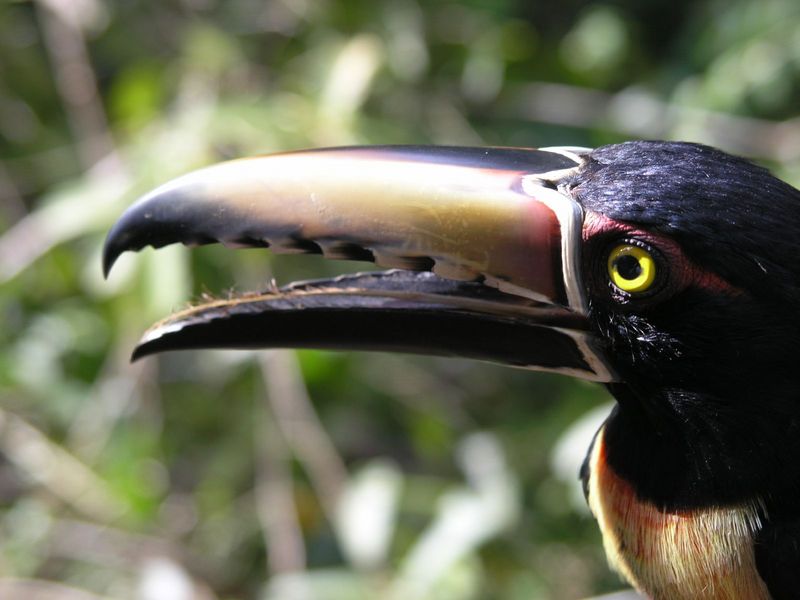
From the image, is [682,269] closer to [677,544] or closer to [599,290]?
[599,290]

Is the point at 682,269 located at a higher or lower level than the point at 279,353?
higher

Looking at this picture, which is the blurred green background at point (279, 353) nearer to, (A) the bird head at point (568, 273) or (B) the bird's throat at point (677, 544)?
(B) the bird's throat at point (677, 544)

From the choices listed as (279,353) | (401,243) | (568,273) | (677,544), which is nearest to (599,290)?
(568,273)

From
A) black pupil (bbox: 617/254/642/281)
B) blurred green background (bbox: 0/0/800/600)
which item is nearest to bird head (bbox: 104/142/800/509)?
black pupil (bbox: 617/254/642/281)

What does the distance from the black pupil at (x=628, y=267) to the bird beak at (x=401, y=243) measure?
0.17 feet

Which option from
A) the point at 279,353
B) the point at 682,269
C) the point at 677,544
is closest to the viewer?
the point at 682,269

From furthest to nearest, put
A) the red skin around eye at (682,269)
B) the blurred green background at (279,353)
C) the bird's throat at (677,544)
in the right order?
the blurred green background at (279,353) → the bird's throat at (677,544) → the red skin around eye at (682,269)

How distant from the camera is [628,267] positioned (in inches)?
43.1

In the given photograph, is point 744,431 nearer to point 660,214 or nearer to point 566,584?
point 660,214

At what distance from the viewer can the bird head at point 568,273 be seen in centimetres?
107

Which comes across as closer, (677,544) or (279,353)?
(677,544)

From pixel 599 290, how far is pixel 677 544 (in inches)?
12.9

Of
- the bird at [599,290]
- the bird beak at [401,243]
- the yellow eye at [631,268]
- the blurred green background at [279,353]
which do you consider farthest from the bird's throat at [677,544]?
the blurred green background at [279,353]

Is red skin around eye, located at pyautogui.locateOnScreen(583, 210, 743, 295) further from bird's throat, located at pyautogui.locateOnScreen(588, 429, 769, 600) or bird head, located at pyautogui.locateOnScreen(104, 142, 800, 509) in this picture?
bird's throat, located at pyautogui.locateOnScreen(588, 429, 769, 600)
